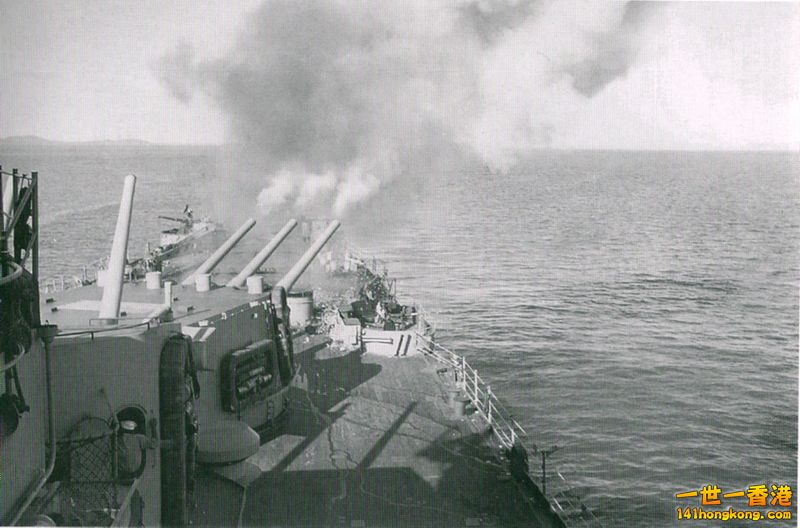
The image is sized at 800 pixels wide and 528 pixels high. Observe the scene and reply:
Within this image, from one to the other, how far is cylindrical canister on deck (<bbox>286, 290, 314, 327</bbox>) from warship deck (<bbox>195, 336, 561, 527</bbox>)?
13.0ft

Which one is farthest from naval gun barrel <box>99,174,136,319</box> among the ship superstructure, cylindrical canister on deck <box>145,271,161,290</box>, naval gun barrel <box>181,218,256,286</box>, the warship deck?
naval gun barrel <box>181,218,256,286</box>

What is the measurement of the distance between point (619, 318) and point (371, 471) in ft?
60.0

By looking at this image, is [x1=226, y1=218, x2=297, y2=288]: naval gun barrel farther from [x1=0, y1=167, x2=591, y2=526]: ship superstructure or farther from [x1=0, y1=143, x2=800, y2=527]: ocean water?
[x1=0, y1=143, x2=800, y2=527]: ocean water

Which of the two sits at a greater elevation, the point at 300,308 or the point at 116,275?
the point at 116,275

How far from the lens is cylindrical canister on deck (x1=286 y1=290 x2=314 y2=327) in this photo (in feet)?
58.4

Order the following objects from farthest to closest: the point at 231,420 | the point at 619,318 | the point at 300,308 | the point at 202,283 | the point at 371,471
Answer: the point at 619,318, the point at 300,308, the point at 202,283, the point at 231,420, the point at 371,471

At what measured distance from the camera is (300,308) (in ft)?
58.6

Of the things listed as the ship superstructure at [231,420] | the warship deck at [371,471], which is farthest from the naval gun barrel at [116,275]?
the warship deck at [371,471]

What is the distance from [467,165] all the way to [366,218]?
405 ft

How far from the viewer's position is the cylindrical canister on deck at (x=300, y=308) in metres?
17.8

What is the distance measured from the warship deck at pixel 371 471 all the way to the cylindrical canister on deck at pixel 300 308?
3.96 metres

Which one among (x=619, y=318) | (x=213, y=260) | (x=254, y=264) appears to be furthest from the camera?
(x=619, y=318)

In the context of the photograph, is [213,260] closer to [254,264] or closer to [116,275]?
[254,264]

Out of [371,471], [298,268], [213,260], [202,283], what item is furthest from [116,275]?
[298,268]
